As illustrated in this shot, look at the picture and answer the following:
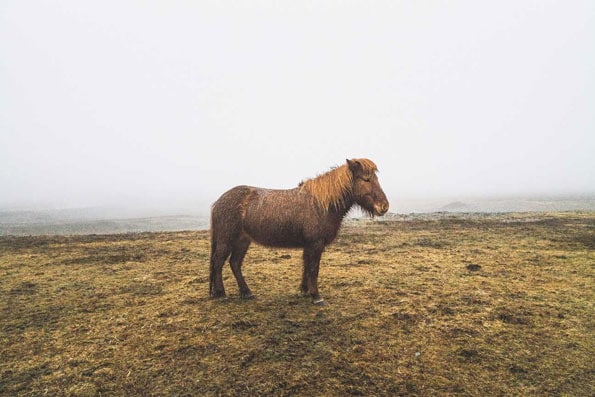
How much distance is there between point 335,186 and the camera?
6.14 metres

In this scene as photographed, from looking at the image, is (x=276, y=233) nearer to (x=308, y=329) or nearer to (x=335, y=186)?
(x=335, y=186)

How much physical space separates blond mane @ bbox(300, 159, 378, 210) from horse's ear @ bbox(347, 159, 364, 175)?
0.06 m

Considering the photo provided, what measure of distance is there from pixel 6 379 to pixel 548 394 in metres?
6.12

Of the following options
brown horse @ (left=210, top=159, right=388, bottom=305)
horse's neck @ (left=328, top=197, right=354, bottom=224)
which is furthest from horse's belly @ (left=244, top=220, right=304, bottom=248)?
horse's neck @ (left=328, top=197, right=354, bottom=224)

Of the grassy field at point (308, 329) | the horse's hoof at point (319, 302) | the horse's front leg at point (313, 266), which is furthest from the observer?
the horse's front leg at point (313, 266)

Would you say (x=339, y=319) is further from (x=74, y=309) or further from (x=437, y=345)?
(x=74, y=309)

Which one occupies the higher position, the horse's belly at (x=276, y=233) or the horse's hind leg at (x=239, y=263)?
the horse's belly at (x=276, y=233)

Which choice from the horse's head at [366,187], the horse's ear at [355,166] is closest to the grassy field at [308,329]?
the horse's head at [366,187]

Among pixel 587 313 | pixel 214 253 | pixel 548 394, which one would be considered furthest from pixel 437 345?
pixel 214 253

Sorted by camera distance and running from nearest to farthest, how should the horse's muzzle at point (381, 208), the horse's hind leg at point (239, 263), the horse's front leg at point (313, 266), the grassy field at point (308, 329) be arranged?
the grassy field at point (308, 329), the horse's front leg at point (313, 266), the horse's muzzle at point (381, 208), the horse's hind leg at point (239, 263)

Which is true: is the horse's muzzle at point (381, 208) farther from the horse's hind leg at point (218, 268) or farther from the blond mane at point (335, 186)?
the horse's hind leg at point (218, 268)

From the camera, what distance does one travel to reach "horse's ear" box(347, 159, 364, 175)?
6.11 meters

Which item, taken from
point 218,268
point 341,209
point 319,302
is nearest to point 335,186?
point 341,209

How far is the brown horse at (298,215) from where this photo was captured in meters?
6.01
